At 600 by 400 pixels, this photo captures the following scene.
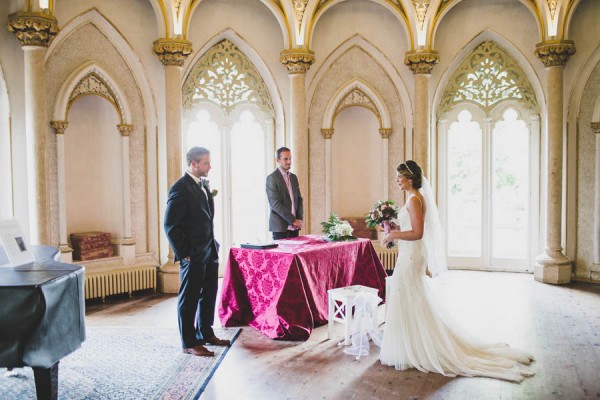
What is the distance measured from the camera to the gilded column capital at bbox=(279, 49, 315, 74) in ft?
27.8

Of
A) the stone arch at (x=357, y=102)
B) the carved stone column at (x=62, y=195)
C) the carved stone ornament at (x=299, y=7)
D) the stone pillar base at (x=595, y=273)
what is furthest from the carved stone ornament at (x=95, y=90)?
the stone pillar base at (x=595, y=273)

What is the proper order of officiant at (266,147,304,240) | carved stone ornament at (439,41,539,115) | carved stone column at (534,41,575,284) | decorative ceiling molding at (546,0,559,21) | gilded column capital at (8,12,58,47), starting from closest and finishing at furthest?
1. gilded column capital at (8,12,58,47)
2. officiant at (266,147,304,240)
3. decorative ceiling molding at (546,0,559,21)
4. carved stone column at (534,41,575,284)
5. carved stone ornament at (439,41,539,115)

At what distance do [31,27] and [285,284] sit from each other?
173 inches

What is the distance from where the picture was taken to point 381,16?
9.31m

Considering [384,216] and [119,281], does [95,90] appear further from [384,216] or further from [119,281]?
[384,216]

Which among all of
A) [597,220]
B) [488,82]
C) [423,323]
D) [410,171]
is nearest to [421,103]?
[488,82]

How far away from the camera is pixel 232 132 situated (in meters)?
9.06

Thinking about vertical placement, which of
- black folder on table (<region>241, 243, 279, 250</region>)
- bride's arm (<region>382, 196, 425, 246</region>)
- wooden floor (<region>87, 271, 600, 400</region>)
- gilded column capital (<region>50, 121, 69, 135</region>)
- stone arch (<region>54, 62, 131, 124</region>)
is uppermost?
stone arch (<region>54, 62, 131, 124</region>)

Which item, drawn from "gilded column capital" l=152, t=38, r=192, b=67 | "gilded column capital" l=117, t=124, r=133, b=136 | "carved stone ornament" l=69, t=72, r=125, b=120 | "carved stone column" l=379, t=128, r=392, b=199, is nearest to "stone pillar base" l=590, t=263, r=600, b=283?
"carved stone column" l=379, t=128, r=392, b=199

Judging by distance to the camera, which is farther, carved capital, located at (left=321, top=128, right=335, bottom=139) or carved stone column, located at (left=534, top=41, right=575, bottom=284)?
carved capital, located at (left=321, top=128, right=335, bottom=139)

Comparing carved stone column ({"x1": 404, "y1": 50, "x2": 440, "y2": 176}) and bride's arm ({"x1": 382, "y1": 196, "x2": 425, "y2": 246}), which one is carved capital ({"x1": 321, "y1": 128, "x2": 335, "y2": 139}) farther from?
bride's arm ({"x1": 382, "y1": 196, "x2": 425, "y2": 246})

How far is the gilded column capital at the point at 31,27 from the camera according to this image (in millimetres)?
6324

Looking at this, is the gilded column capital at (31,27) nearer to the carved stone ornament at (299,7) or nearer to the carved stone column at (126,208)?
the carved stone column at (126,208)

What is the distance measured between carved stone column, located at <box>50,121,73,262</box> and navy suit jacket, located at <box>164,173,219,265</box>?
10.7ft
